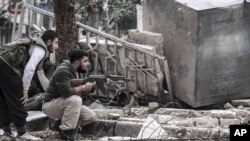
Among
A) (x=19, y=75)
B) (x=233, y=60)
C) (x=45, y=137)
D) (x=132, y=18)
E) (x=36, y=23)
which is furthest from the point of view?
(x=132, y=18)

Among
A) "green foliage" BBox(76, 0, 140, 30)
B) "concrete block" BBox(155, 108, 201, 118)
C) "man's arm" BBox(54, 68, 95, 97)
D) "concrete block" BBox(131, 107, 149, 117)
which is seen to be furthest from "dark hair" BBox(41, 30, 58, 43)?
"green foliage" BBox(76, 0, 140, 30)

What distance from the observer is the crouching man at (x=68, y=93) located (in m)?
5.96

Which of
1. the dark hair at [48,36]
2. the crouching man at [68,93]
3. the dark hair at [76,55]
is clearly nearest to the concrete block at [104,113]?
the crouching man at [68,93]

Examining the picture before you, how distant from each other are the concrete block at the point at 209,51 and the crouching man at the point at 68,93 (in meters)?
2.75

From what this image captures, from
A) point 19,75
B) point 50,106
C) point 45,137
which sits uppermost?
point 19,75

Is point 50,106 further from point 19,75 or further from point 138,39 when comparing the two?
point 138,39

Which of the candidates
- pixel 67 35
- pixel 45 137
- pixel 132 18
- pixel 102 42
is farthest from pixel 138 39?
pixel 132 18

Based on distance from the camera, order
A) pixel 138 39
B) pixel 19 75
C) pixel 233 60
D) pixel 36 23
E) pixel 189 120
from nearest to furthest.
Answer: pixel 19 75 < pixel 189 120 < pixel 233 60 < pixel 138 39 < pixel 36 23

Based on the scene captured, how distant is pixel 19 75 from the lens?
5891mm

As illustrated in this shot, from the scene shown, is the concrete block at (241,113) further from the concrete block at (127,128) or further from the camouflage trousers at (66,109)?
the camouflage trousers at (66,109)

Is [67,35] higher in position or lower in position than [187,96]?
higher

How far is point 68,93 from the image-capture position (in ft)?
19.6

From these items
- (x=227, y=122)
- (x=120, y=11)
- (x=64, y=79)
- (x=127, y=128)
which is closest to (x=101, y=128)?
(x=127, y=128)

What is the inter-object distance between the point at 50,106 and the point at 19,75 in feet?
1.85
